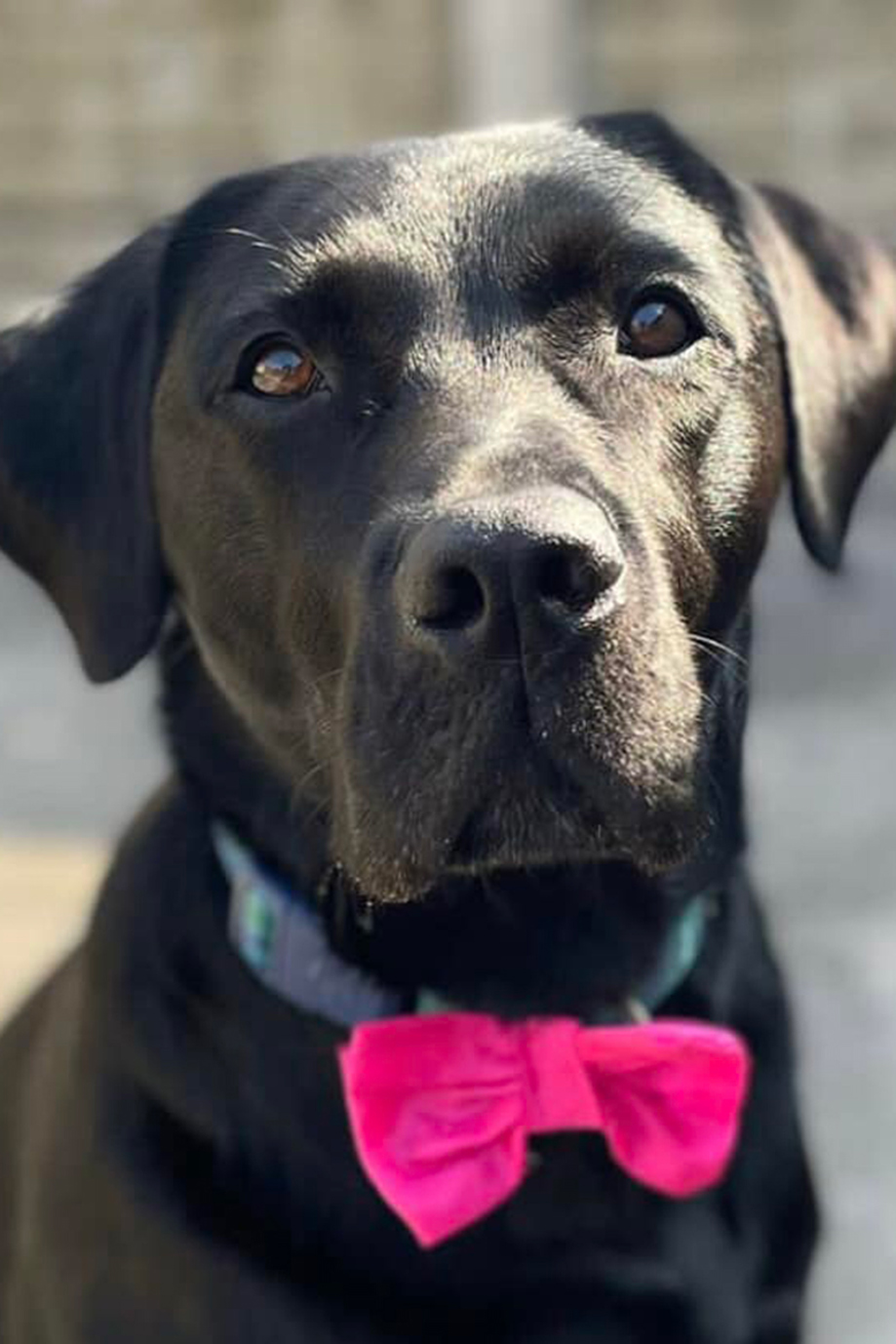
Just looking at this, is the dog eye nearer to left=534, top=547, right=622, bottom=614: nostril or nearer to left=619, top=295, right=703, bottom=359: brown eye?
left=619, top=295, right=703, bottom=359: brown eye

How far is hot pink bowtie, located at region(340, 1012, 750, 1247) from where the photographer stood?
7.80 ft

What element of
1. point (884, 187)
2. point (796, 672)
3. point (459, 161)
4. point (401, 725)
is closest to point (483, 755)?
point (401, 725)

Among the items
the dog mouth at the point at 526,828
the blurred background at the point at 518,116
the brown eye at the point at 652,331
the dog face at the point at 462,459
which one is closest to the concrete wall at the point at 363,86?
the blurred background at the point at 518,116

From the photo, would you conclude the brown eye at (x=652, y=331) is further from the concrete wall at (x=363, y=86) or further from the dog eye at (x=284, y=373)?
the concrete wall at (x=363, y=86)

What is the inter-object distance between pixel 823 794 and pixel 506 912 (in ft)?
8.70

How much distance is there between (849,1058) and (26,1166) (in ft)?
5.55

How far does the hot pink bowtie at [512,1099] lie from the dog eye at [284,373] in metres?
0.62

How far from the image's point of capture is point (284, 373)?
7.81 ft

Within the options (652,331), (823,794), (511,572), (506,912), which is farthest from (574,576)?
(823,794)

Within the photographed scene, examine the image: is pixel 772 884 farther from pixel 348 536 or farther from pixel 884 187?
pixel 884 187

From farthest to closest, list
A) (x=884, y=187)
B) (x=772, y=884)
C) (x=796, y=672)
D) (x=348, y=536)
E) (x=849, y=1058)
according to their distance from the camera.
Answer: (x=884, y=187)
(x=796, y=672)
(x=772, y=884)
(x=849, y=1058)
(x=348, y=536)

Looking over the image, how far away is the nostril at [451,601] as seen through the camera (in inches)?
80.2

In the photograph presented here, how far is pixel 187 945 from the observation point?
258 cm

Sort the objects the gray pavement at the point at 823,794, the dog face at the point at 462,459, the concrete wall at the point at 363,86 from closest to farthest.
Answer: the dog face at the point at 462,459 < the gray pavement at the point at 823,794 < the concrete wall at the point at 363,86
